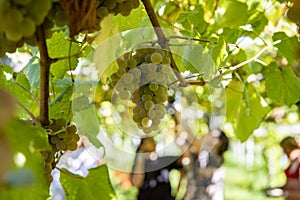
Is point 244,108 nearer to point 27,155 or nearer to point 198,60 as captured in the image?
point 198,60

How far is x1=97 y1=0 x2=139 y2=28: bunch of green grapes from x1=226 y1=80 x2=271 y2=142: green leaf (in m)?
0.71

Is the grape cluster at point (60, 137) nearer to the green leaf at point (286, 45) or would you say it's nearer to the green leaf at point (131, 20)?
the green leaf at point (131, 20)

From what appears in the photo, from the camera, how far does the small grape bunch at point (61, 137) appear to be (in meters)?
0.61

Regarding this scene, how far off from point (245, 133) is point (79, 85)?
0.63 m

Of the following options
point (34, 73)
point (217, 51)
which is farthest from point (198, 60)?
point (34, 73)

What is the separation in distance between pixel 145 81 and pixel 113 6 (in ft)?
0.78

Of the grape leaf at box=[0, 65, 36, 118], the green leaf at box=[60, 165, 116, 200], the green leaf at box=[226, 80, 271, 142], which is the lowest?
the green leaf at box=[60, 165, 116, 200]

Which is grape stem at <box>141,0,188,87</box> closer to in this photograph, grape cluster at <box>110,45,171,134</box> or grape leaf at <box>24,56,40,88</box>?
grape cluster at <box>110,45,171,134</box>

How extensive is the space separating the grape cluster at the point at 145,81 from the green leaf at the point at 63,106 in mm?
64

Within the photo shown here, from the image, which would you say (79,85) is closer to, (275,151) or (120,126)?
(120,126)

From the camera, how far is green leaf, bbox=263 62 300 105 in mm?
1007

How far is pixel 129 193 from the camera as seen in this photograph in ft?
12.5

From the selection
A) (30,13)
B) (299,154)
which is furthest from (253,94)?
(299,154)

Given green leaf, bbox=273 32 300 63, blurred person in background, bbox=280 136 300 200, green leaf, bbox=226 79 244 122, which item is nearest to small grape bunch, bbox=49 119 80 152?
green leaf, bbox=273 32 300 63
